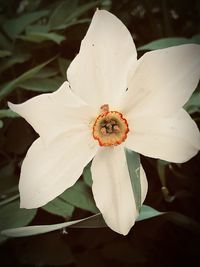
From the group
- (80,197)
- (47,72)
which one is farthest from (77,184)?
(47,72)

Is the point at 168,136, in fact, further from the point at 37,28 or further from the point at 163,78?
the point at 37,28

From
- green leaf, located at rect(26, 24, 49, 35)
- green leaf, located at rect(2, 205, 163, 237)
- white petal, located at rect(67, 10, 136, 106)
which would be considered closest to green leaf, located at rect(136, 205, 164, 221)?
green leaf, located at rect(2, 205, 163, 237)

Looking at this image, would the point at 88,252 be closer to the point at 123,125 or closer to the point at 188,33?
the point at 123,125

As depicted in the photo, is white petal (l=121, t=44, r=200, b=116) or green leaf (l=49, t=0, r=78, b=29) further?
green leaf (l=49, t=0, r=78, b=29)

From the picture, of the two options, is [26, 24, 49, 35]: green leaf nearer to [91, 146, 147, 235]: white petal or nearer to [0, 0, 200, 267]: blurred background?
[0, 0, 200, 267]: blurred background

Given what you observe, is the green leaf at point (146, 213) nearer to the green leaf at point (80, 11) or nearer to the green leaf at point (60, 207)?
the green leaf at point (60, 207)

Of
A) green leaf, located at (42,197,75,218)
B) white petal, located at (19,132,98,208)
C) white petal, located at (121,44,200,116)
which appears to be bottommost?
green leaf, located at (42,197,75,218)
